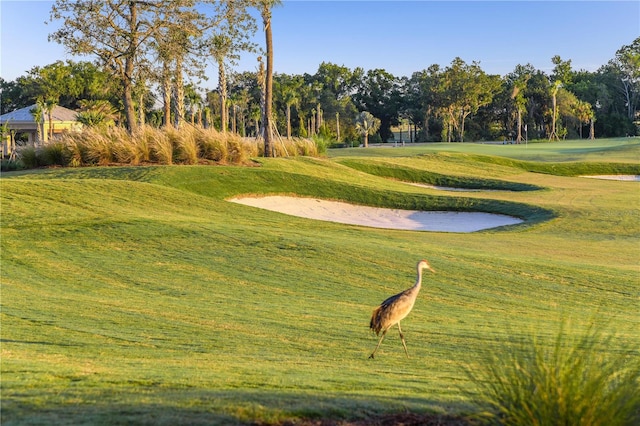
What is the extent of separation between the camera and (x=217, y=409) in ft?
16.6

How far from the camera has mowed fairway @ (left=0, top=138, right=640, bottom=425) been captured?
18.9 feet

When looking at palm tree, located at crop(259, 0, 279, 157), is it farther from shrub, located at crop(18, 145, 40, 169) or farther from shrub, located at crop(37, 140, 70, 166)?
shrub, located at crop(18, 145, 40, 169)

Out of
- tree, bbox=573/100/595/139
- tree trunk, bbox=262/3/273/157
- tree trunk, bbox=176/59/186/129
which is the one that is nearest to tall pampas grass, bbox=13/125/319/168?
tree trunk, bbox=176/59/186/129

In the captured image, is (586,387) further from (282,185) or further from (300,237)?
(282,185)

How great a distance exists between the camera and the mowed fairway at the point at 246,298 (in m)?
5.75

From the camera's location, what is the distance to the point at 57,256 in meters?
14.1

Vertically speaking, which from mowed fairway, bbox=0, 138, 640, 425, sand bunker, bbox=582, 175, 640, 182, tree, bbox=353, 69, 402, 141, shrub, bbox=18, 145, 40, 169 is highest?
tree, bbox=353, 69, 402, 141

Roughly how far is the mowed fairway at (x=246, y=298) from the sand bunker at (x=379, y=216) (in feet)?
3.28

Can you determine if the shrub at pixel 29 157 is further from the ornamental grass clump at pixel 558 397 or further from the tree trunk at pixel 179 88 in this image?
the ornamental grass clump at pixel 558 397

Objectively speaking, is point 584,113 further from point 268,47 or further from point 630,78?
point 268,47

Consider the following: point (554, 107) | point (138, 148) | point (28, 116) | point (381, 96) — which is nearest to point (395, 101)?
point (381, 96)

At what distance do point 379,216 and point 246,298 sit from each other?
15.1m

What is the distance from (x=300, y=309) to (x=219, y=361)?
341 centimetres

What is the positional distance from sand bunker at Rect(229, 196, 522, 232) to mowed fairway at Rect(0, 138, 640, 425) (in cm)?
100
